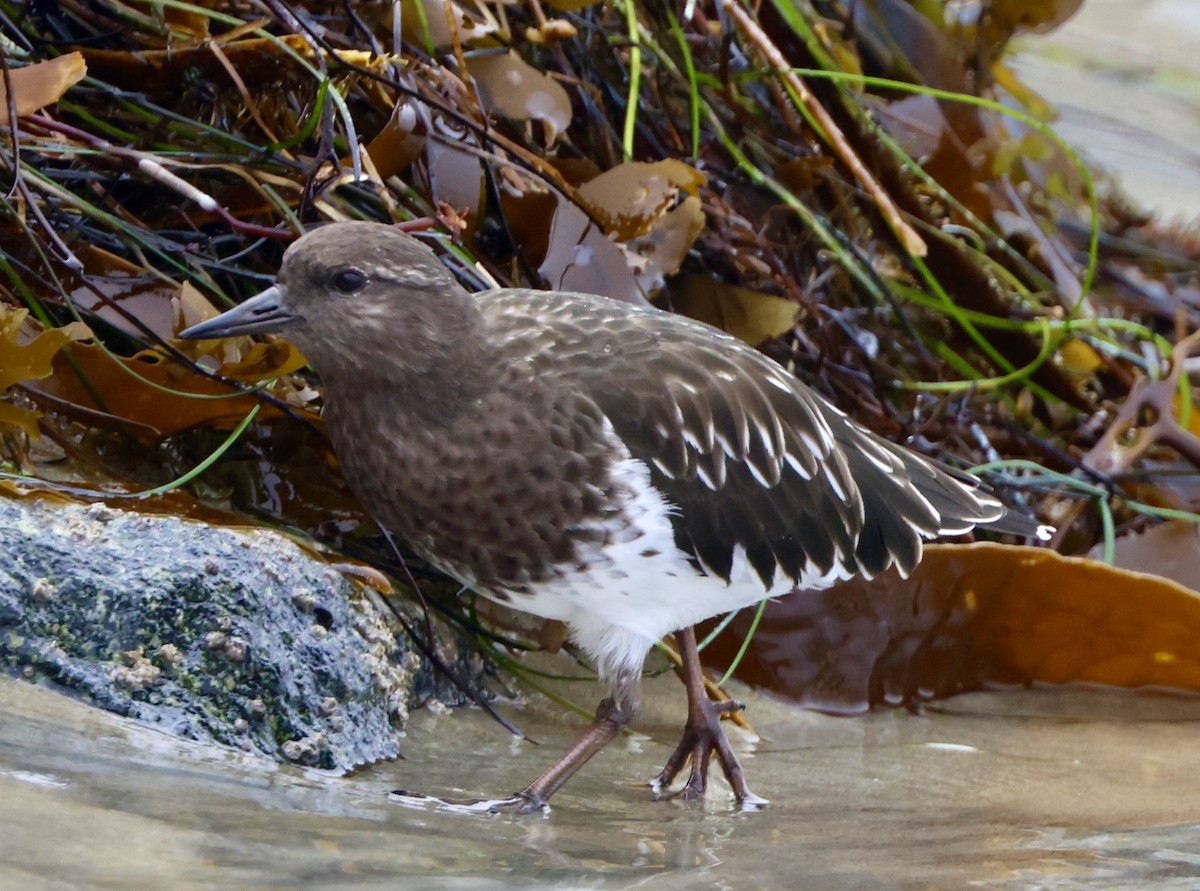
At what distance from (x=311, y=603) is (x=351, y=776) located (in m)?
0.26

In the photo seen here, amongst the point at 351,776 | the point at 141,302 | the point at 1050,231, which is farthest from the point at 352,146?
the point at 1050,231

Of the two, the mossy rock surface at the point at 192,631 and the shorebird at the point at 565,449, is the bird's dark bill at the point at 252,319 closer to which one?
the shorebird at the point at 565,449

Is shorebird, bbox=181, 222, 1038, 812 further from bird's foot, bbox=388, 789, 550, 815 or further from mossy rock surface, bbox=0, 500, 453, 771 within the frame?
mossy rock surface, bbox=0, 500, 453, 771

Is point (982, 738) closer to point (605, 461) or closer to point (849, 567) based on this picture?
point (849, 567)

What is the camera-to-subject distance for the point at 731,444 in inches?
92.8

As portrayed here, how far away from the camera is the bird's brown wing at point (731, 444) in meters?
2.24

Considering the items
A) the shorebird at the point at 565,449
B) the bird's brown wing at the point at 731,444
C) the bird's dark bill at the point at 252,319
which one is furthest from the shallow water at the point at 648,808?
the bird's dark bill at the point at 252,319

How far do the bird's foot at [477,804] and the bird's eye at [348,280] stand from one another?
718 mm

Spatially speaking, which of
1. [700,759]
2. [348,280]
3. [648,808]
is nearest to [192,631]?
[348,280]

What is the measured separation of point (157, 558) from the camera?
1.98 meters

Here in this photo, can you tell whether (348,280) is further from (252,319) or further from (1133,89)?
(1133,89)

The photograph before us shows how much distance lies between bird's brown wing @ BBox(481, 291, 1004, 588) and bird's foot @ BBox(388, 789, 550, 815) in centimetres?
45

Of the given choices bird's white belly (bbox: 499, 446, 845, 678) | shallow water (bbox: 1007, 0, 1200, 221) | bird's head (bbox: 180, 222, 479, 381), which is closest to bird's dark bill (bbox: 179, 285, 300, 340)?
bird's head (bbox: 180, 222, 479, 381)

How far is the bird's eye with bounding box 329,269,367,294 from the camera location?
2137 millimetres
